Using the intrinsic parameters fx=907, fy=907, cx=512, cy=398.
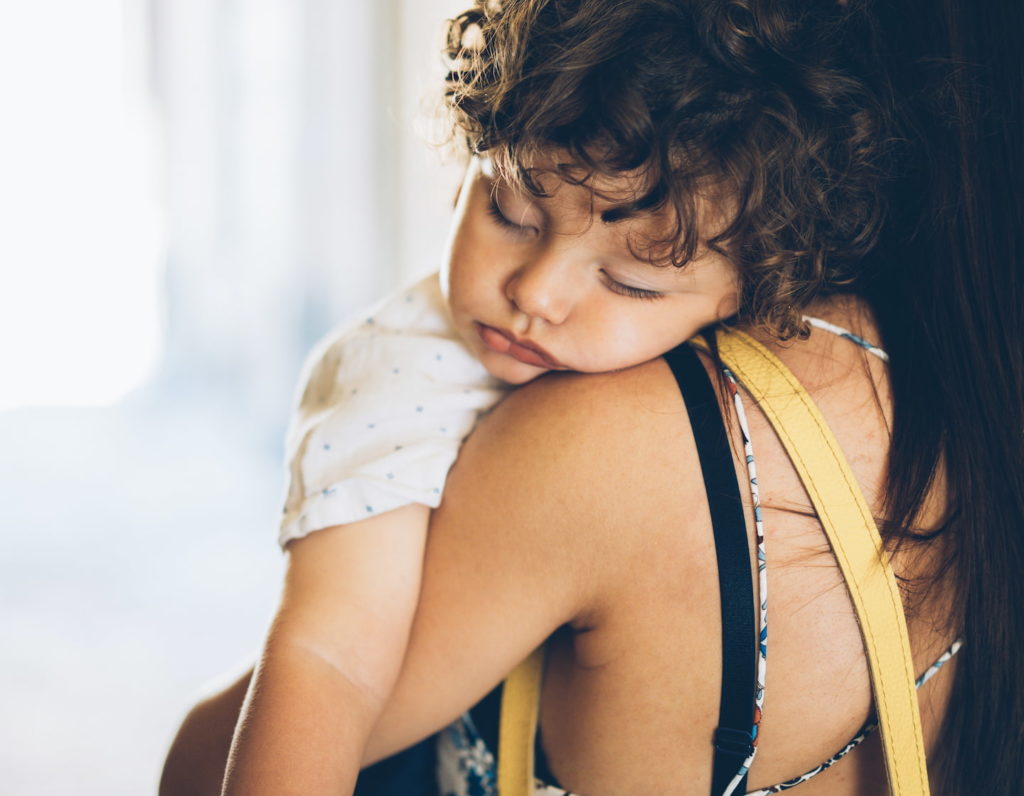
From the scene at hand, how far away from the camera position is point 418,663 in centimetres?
73

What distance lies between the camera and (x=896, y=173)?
0.78 metres

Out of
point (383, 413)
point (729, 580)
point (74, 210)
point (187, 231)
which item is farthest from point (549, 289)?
point (74, 210)

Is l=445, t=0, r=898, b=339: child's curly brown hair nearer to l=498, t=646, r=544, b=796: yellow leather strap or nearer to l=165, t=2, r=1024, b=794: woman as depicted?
l=165, t=2, r=1024, b=794: woman

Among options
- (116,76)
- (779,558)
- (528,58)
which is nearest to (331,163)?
(116,76)

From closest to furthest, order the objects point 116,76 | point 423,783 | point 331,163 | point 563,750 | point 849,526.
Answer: point 849,526, point 563,750, point 423,783, point 116,76, point 331,163

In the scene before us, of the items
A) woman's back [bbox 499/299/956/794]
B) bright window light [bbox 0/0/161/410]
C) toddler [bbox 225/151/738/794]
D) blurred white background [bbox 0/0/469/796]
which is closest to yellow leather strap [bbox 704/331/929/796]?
woman's back [bbox 499/299/956/794]

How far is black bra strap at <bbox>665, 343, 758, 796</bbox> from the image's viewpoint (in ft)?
2.14

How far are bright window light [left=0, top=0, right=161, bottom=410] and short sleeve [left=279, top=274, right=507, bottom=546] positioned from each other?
365cm

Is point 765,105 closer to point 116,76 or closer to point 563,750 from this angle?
point 563,750

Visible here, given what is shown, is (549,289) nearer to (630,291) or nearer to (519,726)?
(630,291)

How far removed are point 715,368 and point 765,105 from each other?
0.22m

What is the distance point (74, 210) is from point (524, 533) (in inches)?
163

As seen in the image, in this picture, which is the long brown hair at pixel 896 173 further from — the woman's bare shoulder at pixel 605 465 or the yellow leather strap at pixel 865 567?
the woman's bare shoulder at pixel 605 465

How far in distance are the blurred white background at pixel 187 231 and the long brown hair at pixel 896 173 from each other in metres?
2.89
